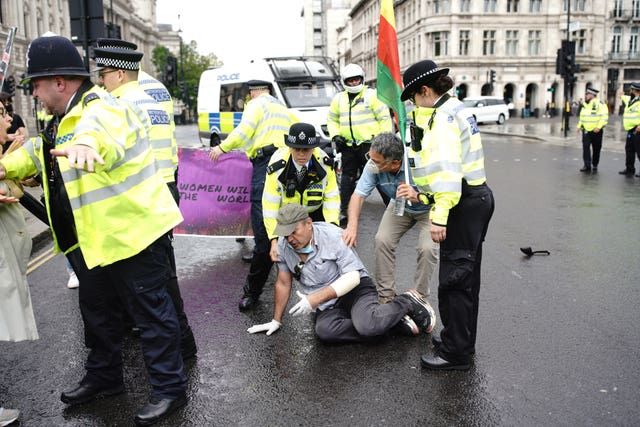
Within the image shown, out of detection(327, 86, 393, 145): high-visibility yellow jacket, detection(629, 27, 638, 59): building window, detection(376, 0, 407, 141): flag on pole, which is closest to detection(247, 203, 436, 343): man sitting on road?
detection(376, 0, 407, 141): flag on pole

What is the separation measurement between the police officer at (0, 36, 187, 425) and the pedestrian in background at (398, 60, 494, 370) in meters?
1.55

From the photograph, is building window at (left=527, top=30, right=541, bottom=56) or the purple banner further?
building window at (left=527, top=30, right=541, bottom=56)

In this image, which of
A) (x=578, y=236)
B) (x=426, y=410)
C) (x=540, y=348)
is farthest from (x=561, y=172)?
(x=426, y=410)

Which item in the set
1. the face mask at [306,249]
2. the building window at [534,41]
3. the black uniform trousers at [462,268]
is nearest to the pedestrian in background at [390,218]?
the face mask at [306,249]

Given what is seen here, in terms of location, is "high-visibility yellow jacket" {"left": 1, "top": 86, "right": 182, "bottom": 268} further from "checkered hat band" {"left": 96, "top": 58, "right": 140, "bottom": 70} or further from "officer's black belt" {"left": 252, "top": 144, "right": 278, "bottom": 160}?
"officer's black belt" {"left": 252, "top": 144, "right": 278, "bottom": 160}

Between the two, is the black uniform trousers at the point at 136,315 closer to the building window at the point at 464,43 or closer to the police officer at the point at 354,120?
the police officer at the point at 354,120

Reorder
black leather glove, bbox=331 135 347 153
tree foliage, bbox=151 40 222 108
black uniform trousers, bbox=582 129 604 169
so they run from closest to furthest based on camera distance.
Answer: black leather glove, bbox=331 135 347 153 → black uniform trousers, bbox=582 129 604 169 → tree foliage, bbox=151 40 222 108

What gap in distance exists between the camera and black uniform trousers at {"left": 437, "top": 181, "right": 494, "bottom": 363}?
3.83 meters

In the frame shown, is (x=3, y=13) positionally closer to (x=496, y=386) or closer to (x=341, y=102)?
(x=341, y=102)

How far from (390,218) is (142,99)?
7.05 ft

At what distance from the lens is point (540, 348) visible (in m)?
4.27

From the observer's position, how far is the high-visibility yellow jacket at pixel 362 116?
8.24 m

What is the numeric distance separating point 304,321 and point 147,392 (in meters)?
1.52

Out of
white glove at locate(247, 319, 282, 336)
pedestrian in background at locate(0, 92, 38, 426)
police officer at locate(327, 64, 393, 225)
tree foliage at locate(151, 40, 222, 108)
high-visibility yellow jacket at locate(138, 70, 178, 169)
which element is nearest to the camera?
pedestrian in background at locate(0, 92, 38, 426)
